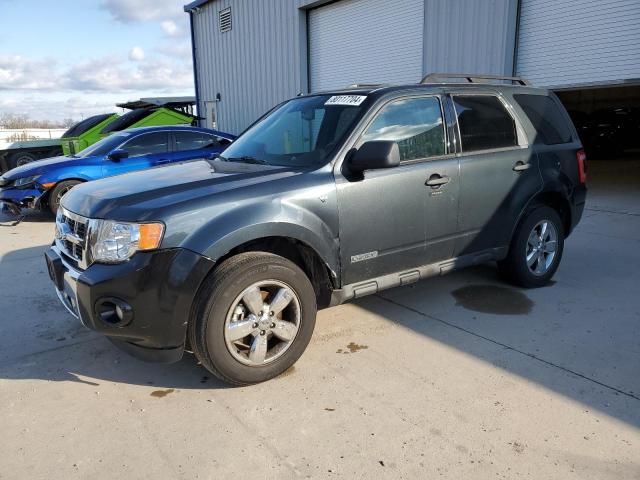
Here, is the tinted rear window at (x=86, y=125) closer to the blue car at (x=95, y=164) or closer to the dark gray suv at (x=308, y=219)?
the blue car at (x=95, y=164)

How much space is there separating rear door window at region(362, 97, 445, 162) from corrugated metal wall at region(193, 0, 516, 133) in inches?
254

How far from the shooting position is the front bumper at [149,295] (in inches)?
108

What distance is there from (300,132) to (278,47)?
12240mm

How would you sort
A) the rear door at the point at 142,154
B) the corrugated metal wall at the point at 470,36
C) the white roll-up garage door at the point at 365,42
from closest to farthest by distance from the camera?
the rear door at the point at 142,154, the corrugated metal wall at the point at 470,36, the white roll-up garage door at the point at 365,42

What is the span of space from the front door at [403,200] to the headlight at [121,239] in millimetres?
1225

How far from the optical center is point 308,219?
3.21 meters

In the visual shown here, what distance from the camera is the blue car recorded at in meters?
8.07

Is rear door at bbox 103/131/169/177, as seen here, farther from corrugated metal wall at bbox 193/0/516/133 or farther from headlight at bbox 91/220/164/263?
corrugated metal wall at bbox 193/0/516/133

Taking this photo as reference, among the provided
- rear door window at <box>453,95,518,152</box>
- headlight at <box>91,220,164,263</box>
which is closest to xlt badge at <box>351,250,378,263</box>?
rear door window at <box>453,95,518,152</box>

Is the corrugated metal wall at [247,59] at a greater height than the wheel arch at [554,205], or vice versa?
the corrugated metal wall at [247,59]

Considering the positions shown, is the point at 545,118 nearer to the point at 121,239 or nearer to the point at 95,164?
the point at 121,239

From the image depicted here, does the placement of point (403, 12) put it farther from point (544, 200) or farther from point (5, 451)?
point (5, 451)

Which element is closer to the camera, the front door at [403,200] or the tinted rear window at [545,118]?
the front door at [403,200]

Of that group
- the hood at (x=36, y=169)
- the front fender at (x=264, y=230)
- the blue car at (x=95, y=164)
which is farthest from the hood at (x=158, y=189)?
the hood at (x=36, y=169)
